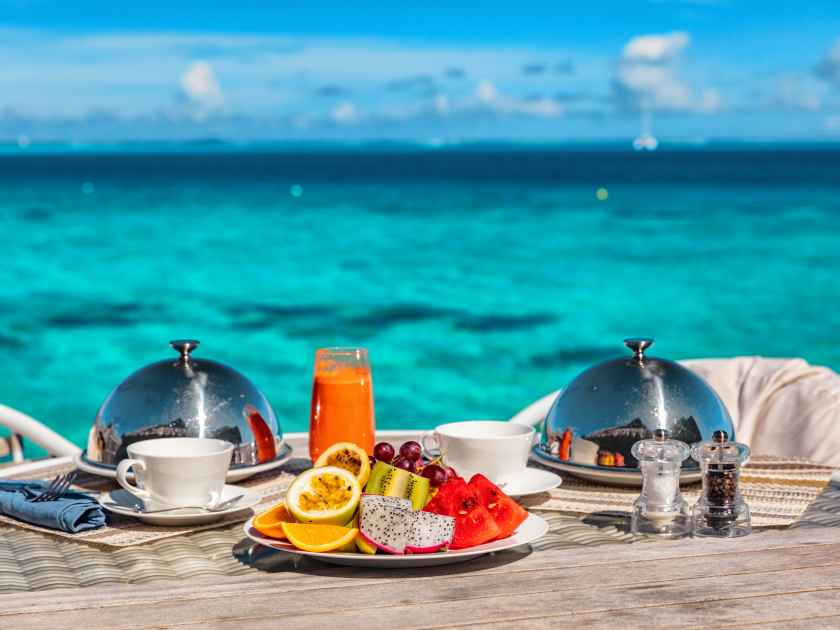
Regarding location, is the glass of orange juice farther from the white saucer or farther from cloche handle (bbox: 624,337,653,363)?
cloche handle (bbox: 624,337,653,363)

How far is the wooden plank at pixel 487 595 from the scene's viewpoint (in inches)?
56.4

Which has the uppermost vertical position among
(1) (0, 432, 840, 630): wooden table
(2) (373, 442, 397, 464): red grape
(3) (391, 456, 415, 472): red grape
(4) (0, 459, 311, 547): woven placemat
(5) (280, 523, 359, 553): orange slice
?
(2) (373, 442, 397, 464): red grape

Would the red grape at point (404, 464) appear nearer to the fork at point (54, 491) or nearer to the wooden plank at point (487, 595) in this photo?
the wooden plank at point (487, 595)

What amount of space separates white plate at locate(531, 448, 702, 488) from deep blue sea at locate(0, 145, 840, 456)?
806cm

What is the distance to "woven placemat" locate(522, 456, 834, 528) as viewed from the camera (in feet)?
6.50

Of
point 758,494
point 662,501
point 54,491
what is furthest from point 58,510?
point 758,494

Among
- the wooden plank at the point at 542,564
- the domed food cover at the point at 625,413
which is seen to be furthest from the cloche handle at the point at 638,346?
the wooden plank at the point at 542,564

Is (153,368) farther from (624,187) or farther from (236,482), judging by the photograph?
(624,187)

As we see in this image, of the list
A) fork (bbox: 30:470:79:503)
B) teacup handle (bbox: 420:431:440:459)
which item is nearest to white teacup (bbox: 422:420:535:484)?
teacup handle (bbox: 420:431:440:459)

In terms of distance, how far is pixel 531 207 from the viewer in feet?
97.0

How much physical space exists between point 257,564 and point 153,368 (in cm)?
74

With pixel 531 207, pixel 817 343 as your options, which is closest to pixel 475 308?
pixel 817 343

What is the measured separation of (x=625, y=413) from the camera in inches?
86.7

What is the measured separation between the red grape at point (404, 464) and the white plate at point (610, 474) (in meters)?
0.50
